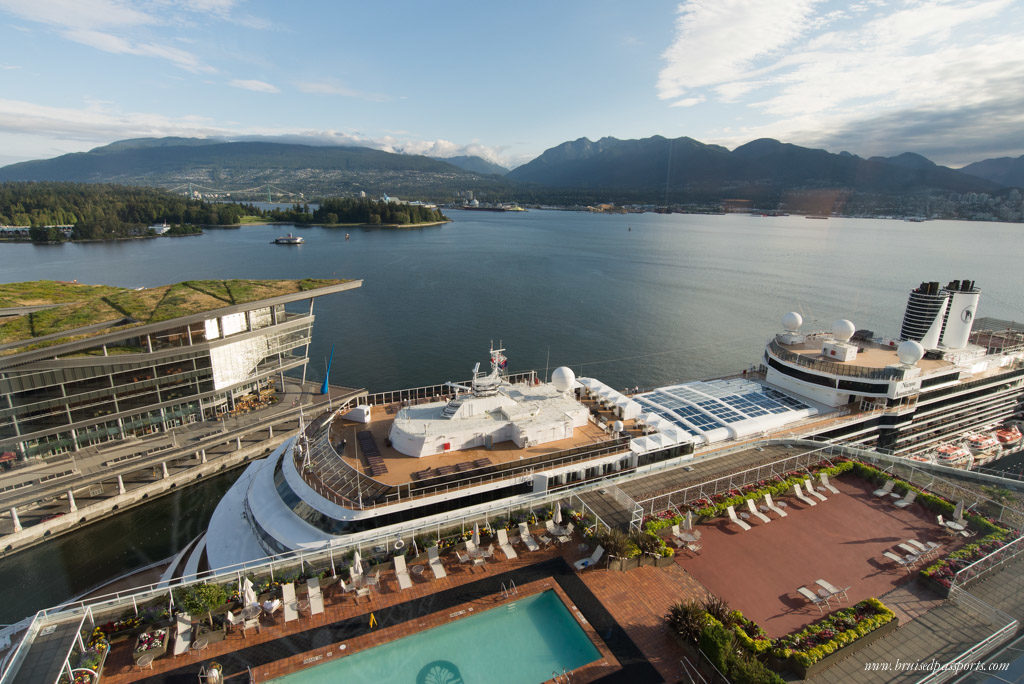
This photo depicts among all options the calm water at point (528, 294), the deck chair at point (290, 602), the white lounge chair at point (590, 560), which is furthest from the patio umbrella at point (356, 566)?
the calm water at point (528, 294)

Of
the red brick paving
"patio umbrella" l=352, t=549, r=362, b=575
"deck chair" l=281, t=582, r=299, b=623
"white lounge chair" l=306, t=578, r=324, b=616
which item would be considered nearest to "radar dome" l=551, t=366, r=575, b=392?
the red brick paving

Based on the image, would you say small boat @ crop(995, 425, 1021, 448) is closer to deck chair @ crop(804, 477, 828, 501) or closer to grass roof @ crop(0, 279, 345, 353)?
deck chair @ crop(804, 477, 828, 501)

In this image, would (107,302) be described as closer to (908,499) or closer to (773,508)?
(773,508)

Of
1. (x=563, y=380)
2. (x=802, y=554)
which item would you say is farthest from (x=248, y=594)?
(x=802, y=554)

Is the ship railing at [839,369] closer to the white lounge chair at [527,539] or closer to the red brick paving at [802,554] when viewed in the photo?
the red brick paving at [802,554]

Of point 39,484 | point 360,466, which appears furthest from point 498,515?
point 39,484

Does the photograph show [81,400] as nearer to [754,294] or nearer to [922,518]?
[922,518]
